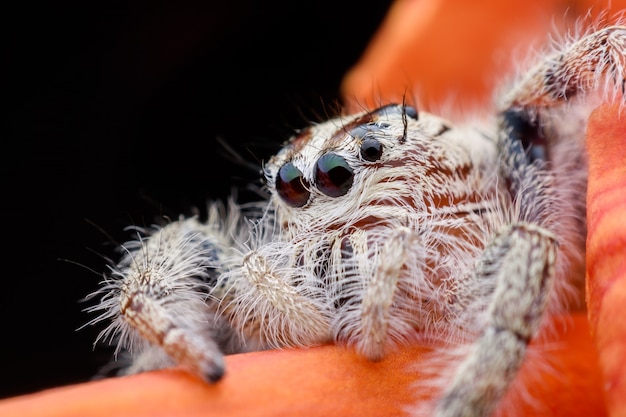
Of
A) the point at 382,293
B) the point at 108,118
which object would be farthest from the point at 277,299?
the point at 108,118

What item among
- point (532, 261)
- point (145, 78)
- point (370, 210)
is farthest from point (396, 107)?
point (145, 78)

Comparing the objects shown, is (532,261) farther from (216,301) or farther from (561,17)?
(561,17)

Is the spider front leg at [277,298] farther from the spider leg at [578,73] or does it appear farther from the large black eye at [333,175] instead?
the spider leg at [578,73]

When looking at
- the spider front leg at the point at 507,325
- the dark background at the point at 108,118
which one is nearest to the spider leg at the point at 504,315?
the spider front leg at the point at 507,325

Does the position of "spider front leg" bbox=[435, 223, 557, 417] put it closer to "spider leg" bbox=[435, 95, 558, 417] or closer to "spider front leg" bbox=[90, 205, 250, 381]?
"spider leg" bbox=[435, 95, 558, 417]

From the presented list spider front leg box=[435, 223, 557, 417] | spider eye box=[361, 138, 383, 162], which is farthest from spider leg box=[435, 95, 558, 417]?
spider eye box=[361, 138, 383, 162]

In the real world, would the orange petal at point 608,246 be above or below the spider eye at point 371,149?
below

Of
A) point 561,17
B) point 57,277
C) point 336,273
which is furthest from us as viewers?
point 57,277
